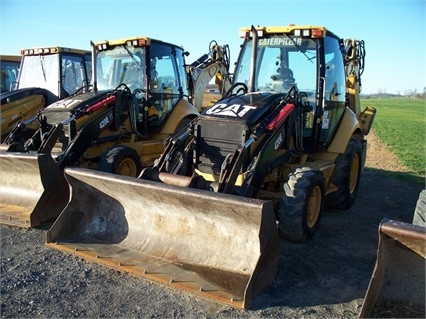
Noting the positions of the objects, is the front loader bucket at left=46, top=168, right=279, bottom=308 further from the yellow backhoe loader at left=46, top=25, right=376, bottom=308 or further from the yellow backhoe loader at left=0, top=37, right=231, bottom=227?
the yellow backhoe loader at left=0, top=37, right=231, bottom=227

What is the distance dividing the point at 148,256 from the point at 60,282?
87cm

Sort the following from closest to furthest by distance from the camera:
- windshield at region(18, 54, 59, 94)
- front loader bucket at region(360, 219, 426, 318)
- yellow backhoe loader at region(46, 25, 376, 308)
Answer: front loader bucket at region(360, 219, 426, 318) → yellow backhoe loader at region(46, 25, 376, 308) → windshield at region(18, 54, 59, 94)

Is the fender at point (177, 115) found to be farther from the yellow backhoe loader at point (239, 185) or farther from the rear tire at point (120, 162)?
the yellow backhoe loader at point (239, 185)

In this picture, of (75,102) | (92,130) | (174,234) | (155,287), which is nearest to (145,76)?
(75,102)

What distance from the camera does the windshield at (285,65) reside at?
6262mm

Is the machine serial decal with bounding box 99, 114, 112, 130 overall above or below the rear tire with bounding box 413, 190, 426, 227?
above

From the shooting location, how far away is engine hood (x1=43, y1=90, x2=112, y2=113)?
23.0 ft

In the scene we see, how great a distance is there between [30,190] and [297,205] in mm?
3560

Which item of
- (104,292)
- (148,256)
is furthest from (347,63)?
(104,292)

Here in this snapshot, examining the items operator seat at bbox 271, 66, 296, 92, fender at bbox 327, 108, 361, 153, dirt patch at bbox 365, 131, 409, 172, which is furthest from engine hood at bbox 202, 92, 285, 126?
dirt patch at bbox 365, 131, 409, 172

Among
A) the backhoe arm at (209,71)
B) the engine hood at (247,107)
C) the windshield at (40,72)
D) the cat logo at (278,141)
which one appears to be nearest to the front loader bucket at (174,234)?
the engine hood at (247,107)

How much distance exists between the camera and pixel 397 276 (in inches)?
143

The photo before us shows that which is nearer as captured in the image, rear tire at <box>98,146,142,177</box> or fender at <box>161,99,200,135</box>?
rear tire at <box>98,146,142,177</box>

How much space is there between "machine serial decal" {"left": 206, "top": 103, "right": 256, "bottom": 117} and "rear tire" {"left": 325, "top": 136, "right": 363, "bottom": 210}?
1.90 metres
